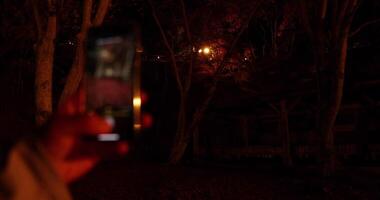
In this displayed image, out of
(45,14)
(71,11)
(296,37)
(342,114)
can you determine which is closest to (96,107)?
(45,14)

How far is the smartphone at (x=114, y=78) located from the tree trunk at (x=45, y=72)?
277 inches

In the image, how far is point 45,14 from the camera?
1138 cm

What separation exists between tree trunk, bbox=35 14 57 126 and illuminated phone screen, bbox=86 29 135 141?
704 centimetres

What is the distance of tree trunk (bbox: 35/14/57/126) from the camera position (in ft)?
29.7

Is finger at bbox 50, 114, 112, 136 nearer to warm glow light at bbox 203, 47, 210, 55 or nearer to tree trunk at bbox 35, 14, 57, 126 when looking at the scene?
tree trunk at bbox 35, 14, 57, 126

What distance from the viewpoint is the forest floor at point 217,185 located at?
11.4m

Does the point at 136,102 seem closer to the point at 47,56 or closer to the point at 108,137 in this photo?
the point at 108,137

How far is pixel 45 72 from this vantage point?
9.30 metres

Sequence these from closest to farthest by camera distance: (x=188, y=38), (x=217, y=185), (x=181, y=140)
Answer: (x=217, y=185)
(x=188, y=38)
(x=181, y=140)

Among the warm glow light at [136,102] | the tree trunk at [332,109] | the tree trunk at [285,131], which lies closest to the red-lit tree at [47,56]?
the tree trunk at [332,109]

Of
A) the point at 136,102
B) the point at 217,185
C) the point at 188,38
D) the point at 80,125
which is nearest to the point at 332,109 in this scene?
the point at 217,185

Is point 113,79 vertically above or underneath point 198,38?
underneath

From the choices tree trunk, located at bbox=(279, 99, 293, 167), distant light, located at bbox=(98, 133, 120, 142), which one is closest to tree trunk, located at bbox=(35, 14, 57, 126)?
distant light, located at bbox=(98, 133, 120, 142)

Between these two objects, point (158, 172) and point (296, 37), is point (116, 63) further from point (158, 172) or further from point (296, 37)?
point (296, 37)
